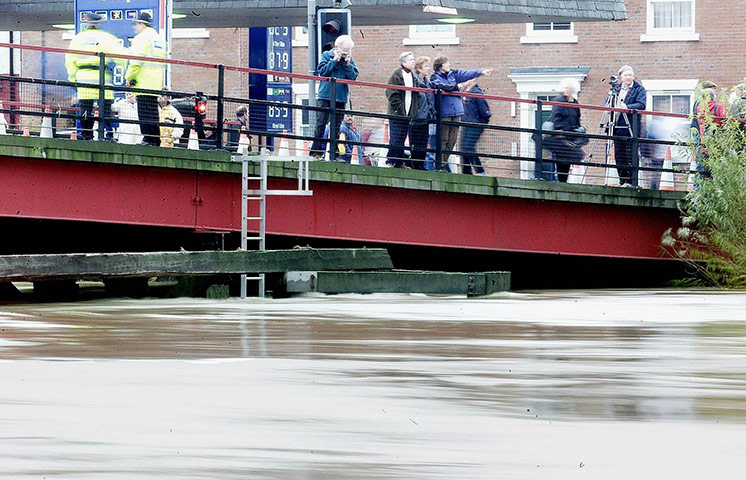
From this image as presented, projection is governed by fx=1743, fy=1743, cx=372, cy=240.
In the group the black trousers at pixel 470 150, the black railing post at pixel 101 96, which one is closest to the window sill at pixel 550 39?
the black trousers at pixel 470 150

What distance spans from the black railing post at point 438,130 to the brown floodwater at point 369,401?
9.90 metres

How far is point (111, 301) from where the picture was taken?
17.1 metres

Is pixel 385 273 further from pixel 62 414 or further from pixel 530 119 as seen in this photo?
pixel 62 414

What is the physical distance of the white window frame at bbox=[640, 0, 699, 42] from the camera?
42.6 metres

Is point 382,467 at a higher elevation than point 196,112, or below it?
below

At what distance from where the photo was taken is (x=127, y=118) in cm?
1959

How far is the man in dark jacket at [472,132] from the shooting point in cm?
2203

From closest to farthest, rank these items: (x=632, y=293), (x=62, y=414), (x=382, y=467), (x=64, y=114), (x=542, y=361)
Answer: (x=382, y=467) → (x=62, y=414) → (x=542, y=361) → (x=64, y=114) → (x=632, y=293)

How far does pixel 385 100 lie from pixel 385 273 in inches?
175

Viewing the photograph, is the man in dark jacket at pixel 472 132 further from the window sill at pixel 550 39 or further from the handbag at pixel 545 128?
the window sill at pixel 550 39

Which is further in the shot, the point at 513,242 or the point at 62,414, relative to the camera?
the point at 513,242

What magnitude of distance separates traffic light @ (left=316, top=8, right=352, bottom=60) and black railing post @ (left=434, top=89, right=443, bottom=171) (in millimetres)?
3615

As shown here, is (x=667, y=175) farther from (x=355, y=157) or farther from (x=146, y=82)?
(x=146, y=82)

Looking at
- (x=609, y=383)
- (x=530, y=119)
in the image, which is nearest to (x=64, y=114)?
(x=530, y=119)
